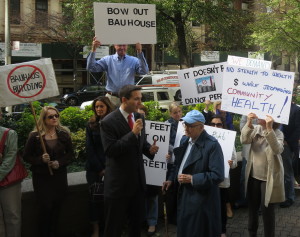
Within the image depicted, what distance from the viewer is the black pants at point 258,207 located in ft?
15.7

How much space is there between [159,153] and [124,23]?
1.97 metres

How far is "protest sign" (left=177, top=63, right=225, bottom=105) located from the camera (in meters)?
6.47

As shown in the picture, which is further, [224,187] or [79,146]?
[79,146]

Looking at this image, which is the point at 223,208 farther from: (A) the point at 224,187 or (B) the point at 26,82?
(B) the point at 26,82

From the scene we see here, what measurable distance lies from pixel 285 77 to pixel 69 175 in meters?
3.10

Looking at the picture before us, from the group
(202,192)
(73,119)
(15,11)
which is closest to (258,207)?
(202,192)

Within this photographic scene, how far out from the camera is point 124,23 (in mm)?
5746

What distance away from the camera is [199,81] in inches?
257

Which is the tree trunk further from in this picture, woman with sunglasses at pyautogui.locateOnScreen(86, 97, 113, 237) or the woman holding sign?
the woman holding sign

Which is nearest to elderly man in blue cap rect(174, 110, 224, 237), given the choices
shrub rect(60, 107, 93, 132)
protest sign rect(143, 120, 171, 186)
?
protest sign rect(143, 120, 171, 186)

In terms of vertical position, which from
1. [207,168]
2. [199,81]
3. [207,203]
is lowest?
[207,203]

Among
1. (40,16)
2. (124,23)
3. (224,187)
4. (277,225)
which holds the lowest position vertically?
(277,225)

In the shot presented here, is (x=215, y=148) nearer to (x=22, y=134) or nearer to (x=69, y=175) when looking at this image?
(x=69, y=175)

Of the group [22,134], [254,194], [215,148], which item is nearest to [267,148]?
[254,194]
